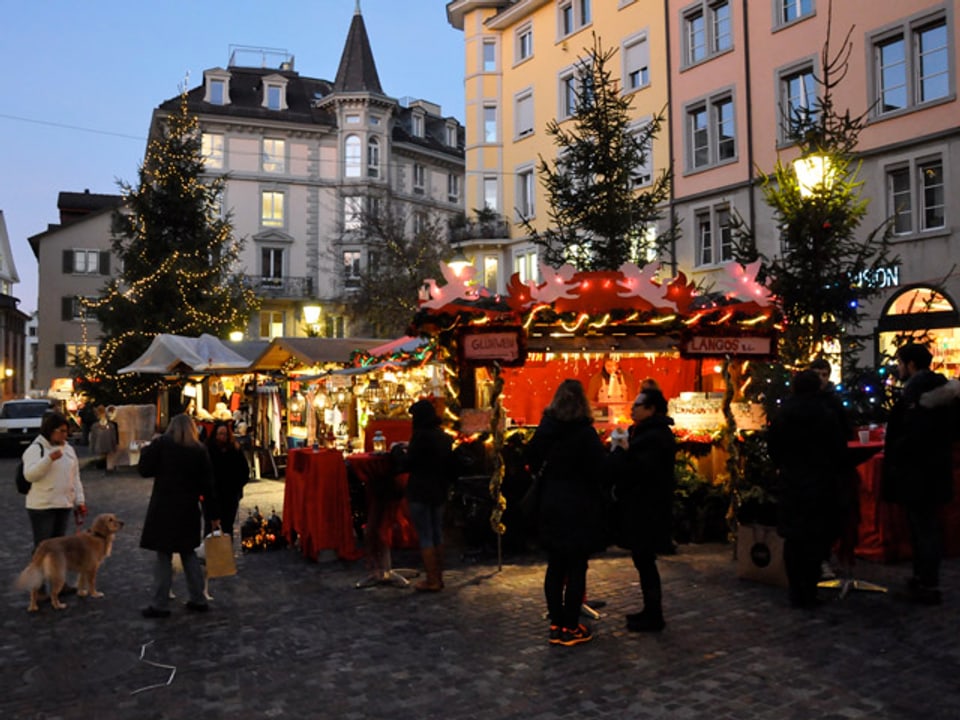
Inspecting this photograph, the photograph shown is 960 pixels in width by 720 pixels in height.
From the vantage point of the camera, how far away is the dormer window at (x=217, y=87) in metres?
50.6

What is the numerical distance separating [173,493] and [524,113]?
101 feet

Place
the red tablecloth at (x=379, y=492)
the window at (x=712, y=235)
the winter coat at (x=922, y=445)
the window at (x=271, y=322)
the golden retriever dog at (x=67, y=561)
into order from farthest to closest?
the window at (x=271, y=322), the window at (x=712, y=235), the red tablecloth at (x=379, y=492), the golden retriever dog at (x=67, y=561), the winter coat at (x=922, y=445)

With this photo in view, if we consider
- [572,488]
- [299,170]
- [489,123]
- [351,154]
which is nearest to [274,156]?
[299,170]

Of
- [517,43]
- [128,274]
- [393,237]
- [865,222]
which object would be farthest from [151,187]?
[865,222]

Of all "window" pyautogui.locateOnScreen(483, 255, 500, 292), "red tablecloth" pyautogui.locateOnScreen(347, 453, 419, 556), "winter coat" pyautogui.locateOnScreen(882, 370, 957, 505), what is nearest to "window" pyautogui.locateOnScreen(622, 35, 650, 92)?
"window" pyautogui.locateOnScreen(483, 255, 500, 292)

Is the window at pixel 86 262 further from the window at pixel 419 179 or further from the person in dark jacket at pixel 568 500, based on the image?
the person in dark jacket at pixel 568 500

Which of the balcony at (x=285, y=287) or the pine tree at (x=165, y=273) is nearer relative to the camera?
the pine tree at (x=165, y=273)

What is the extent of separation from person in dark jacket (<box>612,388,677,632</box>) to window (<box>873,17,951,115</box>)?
1771cm

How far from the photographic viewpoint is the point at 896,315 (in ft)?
68.9

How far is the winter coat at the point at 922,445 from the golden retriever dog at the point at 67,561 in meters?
6.63

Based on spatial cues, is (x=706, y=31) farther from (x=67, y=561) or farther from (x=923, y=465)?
(x=67, y=561)

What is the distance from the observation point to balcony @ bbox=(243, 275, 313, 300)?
164ft

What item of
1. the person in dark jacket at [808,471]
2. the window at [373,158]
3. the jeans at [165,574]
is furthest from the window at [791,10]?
the window at [373,158]

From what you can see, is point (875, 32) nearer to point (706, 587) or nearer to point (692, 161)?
point (692, 161)
